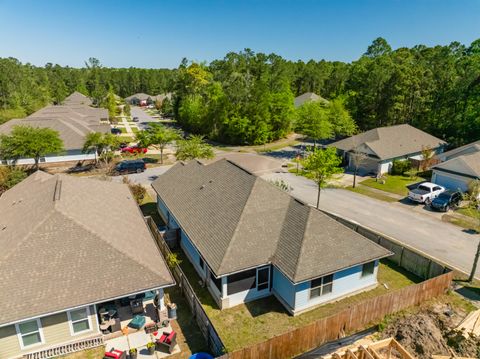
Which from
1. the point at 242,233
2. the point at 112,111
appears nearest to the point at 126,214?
the point at 242,233

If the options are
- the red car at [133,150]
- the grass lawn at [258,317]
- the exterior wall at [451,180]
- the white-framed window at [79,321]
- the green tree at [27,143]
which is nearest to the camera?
the white-framed window at [79,321]

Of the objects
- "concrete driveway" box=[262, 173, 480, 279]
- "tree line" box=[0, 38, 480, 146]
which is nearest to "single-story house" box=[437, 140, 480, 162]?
"tree line" box=[0, 38, 480, 146]

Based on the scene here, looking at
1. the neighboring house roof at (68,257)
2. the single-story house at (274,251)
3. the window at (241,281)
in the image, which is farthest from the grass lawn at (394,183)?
the neighboring house roof at (68,257)

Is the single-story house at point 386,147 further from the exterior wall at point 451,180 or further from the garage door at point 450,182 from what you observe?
the garage door at point 450,182

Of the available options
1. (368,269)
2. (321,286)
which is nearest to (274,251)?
(321,286)

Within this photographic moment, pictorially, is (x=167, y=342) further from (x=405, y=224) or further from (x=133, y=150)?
(x=133, y=150)

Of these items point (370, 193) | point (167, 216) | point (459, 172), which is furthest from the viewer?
point (370, 193)
